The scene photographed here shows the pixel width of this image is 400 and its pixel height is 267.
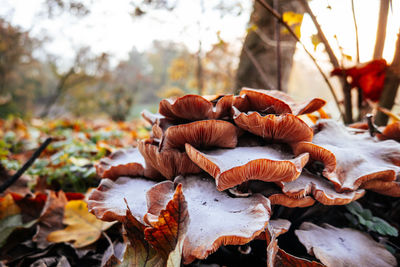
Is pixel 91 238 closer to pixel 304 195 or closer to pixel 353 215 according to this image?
pixel 304 195

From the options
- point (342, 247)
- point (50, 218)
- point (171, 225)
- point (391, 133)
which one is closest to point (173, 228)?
point (171, 225)

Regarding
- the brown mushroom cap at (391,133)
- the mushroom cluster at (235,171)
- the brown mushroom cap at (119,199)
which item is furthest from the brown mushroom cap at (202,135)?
the brown mushroom cap at (391,133)

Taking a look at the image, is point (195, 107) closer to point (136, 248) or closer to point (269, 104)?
point (269, 104)

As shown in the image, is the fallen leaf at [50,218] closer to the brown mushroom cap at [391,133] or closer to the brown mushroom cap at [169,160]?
the brown mushroom cap at [169,160]

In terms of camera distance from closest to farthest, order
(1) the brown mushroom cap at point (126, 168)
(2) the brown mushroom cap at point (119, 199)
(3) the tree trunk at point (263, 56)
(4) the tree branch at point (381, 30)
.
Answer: (2) the brown mushroom cap at point (119, 199) → (1) the brown mushroom cap at point (126, 168) → (4) the tree branch at point (381, 30) → (3) the tree trunk at point (263, 56)

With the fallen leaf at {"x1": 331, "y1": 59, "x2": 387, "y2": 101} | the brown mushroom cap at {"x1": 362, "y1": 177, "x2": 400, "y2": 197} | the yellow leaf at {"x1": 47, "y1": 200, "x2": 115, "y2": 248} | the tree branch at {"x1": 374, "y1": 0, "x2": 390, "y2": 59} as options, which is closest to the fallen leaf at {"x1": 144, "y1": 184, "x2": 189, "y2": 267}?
the yellow leaf at {"x1": 47, "y1": 200, "x2": 115, "y2": 248}

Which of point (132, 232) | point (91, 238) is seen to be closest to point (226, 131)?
point (132, 232)
